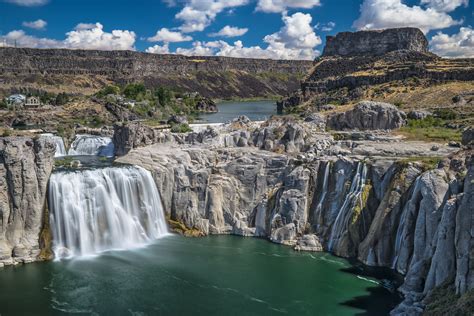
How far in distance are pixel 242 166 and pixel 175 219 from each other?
23.8 feet

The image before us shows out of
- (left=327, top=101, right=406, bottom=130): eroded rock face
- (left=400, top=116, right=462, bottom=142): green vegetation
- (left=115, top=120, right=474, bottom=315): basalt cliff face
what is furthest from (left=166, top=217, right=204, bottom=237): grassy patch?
(left=327, top=101, right=406, bottom=130): eroded rock face

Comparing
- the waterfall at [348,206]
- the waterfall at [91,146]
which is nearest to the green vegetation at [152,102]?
the waterfall at [91,146]

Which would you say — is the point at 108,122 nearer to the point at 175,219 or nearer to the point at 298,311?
the point at 175,219

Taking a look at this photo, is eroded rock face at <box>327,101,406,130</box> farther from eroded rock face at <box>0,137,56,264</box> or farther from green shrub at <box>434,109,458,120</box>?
eroded rock face at <box>0,137,56,264</box>

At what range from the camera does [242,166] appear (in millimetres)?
43375

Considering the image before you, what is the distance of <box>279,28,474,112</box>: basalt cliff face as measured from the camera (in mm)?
95688

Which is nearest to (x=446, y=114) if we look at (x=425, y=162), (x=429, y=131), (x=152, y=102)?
(x=429, y=131)

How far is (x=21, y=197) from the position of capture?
118 feet

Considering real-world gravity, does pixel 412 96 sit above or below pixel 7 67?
below

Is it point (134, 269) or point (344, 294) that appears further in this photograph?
point (134, 269)

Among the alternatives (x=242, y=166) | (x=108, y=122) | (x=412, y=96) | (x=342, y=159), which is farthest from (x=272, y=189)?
(x=108, y=122)

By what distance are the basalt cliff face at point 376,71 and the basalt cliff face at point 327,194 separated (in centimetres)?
4492

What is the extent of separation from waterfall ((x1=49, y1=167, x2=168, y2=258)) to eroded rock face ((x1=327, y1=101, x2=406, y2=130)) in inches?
1142

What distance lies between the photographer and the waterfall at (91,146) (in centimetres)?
5756
